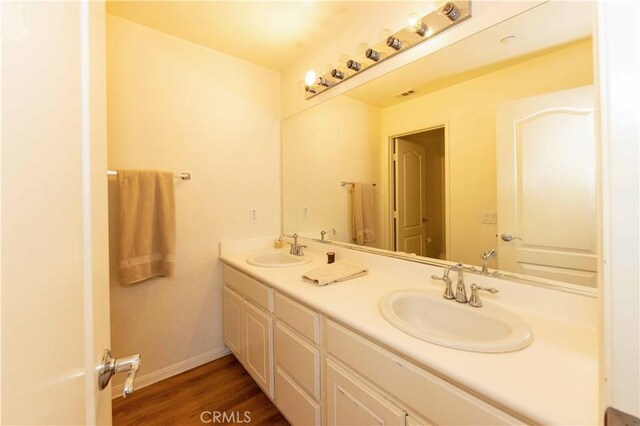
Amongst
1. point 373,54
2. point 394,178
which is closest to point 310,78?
point 373,54

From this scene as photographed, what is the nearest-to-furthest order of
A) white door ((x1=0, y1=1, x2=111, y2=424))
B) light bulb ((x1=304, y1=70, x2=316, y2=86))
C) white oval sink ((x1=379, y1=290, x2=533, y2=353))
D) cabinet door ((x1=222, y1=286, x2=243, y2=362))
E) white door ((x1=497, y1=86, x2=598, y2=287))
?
1. white door ((x1=0, y1=1, x2=111, y2=424))
2. white oval sink ((x1=379, y1=290, x2=533, y2=353))
3. white door ((x1=497, y1=86, x2=598, y2=287))
4. cabinet door ((x1=222, y1=286, x2=243, y2=362))
5. light bulb ((x1=304, y1=70, x2=316, y2=86))

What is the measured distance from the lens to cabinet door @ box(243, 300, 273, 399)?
1.45 meters

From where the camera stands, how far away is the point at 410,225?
1.48 metres

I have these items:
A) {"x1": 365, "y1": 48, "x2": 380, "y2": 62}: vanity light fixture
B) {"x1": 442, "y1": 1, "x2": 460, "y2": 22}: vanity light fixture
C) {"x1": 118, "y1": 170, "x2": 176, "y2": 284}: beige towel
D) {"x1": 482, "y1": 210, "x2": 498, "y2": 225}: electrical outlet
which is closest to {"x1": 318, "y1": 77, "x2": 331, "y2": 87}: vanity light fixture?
{"x1": 365, "y1": 48, "x2": 380, "y2": 62}: vanity light fixture

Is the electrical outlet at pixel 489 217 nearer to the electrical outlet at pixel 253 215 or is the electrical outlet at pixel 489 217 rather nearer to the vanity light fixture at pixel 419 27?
the vanity light fixture at pixel 419 27

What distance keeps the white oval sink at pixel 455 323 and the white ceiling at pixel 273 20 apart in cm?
142

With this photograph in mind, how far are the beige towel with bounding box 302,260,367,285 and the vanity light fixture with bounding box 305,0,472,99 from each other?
125cm

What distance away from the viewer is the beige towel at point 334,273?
4.38 feet

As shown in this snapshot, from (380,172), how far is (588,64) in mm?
969

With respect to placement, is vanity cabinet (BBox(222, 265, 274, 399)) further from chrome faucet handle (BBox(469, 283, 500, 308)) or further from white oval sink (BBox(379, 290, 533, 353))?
chrome faucet handle (BBox(469, 283, 500, 308))

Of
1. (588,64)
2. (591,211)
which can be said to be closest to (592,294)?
(591,211)

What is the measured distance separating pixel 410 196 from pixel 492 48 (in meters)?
0.78

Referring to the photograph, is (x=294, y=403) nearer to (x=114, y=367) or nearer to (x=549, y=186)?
(x=114, y=367)

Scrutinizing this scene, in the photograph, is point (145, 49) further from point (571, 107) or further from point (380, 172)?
point (571, 107)
